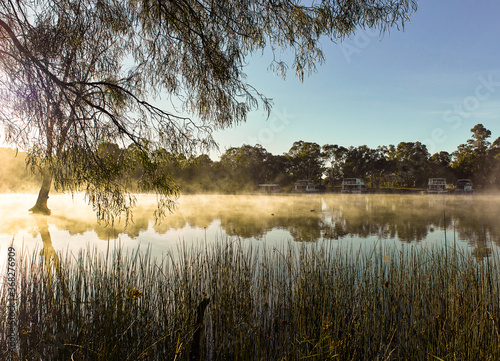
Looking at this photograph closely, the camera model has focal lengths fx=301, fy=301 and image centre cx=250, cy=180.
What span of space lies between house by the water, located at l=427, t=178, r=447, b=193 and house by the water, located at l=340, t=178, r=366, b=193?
24.1ft

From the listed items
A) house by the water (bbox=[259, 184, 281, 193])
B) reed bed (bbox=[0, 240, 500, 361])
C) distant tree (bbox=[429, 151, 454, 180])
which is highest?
distant tree (bbox=[429, 151, 454, 180])

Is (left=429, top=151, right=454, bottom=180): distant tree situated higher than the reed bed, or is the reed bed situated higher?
(left=429, top=151, right=454, bottom=180): distant tree

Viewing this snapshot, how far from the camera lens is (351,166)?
39031 millimetres

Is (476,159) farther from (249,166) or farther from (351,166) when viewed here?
(249,166)

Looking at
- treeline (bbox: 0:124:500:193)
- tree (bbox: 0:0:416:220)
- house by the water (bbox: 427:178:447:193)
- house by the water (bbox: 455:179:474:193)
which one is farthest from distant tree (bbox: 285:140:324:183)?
tree (bbox: 0:0:416:220)

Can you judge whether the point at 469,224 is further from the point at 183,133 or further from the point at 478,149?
the point at 478,149

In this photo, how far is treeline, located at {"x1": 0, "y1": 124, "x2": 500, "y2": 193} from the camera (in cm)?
3400

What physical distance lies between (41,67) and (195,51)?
1.21 meters

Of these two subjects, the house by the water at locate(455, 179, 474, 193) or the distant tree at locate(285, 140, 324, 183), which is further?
the distant tree at locate(285, 140, 324, 183)

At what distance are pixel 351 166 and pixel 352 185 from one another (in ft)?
9.66

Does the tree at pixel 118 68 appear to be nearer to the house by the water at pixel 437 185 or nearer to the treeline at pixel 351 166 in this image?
the treeline at pixel 351 166

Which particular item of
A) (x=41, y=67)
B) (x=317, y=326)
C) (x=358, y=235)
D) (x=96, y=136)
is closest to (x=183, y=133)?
(x=96, y=136)

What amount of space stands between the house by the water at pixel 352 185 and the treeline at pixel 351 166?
217 cm

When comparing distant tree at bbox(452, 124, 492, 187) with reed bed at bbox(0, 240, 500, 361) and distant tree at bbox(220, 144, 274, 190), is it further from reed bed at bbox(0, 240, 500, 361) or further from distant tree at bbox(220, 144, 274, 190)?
reed bed at bbox(0, 240, 500, 361)
